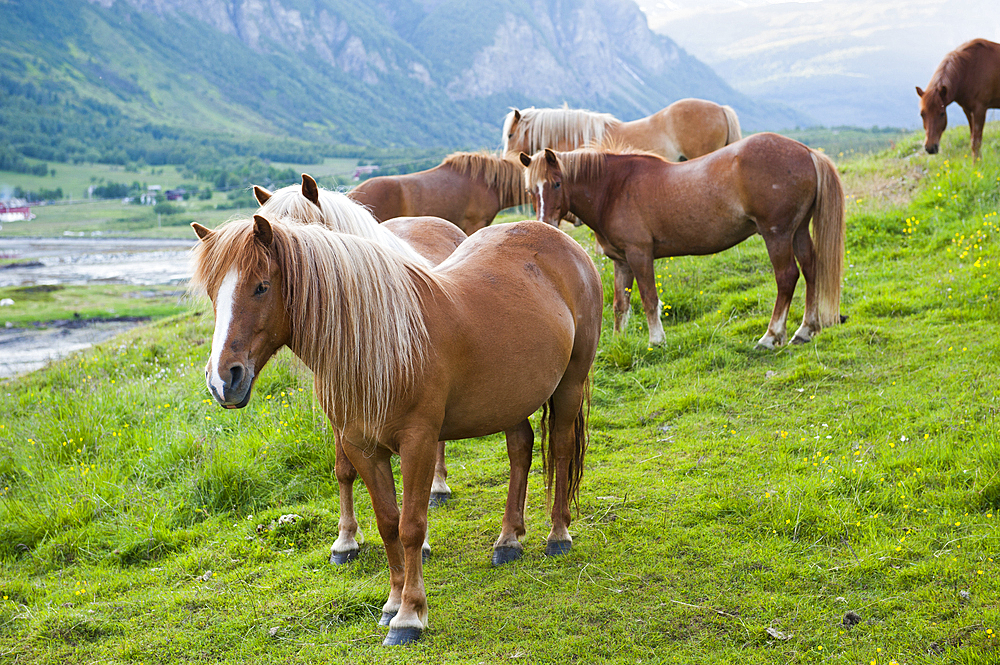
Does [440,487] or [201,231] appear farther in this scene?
[440,487]

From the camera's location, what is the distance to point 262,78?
165375 mm

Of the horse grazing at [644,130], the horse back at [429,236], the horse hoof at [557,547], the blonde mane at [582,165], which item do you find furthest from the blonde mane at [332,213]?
the horse grazing at [644,130]

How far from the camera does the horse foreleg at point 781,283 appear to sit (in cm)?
632

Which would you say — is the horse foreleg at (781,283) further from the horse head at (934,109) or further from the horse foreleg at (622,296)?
the horse head at (934,109)

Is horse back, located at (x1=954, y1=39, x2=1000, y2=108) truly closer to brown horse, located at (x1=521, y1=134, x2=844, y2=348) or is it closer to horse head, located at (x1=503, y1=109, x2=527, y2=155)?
brown horse, located at (x1=521, y1=134, x2=844, y2=348)

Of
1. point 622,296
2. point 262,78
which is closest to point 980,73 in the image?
point 622,296

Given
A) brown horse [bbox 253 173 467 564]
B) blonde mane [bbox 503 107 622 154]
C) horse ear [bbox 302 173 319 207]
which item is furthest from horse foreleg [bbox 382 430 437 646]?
blonde mane [bbox 503 107 622 154]

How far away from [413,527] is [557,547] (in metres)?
1.19

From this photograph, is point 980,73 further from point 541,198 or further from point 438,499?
point 438,499

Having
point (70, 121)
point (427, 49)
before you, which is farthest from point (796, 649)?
point (427, 49)

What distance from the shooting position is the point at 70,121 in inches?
4781

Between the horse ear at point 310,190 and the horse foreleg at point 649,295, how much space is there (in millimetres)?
4005

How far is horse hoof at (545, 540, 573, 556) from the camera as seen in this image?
380 cm

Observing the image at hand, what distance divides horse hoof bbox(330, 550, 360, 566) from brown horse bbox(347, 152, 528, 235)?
5.21 metres
